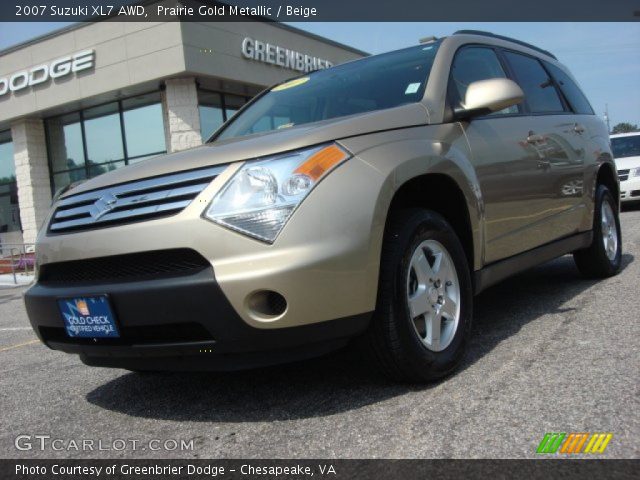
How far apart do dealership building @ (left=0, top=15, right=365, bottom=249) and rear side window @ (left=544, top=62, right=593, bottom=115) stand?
9835 millimetres

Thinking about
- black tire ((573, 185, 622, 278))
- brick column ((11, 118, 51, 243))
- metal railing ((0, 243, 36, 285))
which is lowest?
metal railing ((0, 243, 36, 285))

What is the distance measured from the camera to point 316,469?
199cm

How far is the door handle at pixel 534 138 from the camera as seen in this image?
371cm

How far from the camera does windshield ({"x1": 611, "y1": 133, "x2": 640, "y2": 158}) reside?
13.1 meters

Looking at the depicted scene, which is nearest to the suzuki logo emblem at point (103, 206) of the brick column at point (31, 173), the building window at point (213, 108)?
the building window at point (213, 108)

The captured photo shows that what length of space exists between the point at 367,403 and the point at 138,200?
1265mm

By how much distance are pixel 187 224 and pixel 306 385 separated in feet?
3.39

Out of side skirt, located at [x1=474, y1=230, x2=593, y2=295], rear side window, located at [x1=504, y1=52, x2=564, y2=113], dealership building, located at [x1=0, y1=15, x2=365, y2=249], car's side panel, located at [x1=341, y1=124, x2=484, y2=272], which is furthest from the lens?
Answer: dealership building, located at [x1=0, y1=15, x2=365, y2=249]

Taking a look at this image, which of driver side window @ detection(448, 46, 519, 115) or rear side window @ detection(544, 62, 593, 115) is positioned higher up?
driver side window @ detection(448, 46, 519, 115)

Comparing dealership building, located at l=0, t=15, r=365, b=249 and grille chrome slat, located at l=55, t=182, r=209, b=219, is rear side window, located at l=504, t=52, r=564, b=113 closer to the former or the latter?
grille chrome slat, located at l=55, t=182, r=209, b=219

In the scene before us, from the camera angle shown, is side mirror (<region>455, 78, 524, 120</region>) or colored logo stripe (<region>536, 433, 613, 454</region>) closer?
colored logo stripe (<region>536, 433, 613, 454</region>)

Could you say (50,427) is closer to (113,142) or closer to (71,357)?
(71,357)

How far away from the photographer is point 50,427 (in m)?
2.70

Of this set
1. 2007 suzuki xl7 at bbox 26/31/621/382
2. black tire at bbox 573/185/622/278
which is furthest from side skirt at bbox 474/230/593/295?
black tire at bbox 573/185/622/278
